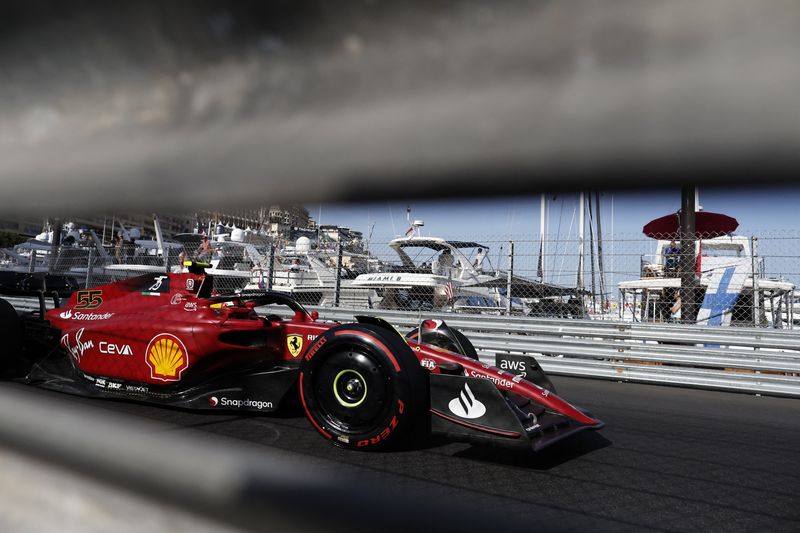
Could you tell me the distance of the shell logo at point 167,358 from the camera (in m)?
3.73

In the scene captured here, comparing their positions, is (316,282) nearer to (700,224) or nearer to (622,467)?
(622,467)

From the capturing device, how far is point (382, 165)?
1.65ft

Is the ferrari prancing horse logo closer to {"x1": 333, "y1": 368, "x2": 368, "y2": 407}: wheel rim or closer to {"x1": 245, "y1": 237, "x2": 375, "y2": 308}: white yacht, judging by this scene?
{"x1": 333, "y1": 368, "x2": 368, "y2": 407}: wheel rim

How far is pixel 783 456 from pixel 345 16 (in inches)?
145

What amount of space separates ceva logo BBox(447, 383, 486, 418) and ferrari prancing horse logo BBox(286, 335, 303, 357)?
4.23ft

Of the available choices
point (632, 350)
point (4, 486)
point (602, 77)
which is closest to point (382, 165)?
point (602, 77)

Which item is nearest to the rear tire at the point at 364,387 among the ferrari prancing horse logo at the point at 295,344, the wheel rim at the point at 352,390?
the wheel rim at the point at 352,390

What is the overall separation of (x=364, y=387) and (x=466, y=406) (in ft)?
1.70

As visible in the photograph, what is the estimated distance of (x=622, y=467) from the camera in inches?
115

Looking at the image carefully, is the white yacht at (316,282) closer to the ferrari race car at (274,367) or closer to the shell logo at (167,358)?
the ferrari race car at (274,367)

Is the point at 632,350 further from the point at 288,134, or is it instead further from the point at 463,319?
the point at 288,134

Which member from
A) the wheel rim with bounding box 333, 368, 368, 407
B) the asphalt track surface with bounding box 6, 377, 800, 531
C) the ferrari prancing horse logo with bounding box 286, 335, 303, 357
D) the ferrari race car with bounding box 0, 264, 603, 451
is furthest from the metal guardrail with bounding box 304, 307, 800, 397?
the wheel rim with bounding box 333, 368, 368, 407

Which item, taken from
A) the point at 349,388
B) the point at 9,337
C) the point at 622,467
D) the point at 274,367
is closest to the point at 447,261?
the point at 274,367

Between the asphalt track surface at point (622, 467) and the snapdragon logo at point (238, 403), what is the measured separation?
10cm
